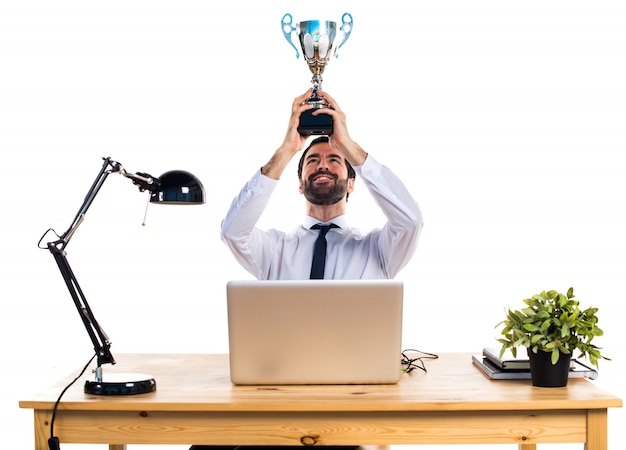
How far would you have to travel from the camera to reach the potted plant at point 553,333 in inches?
96.9

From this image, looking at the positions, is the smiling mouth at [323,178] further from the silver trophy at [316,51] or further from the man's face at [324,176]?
the silver trophy at [316,51]

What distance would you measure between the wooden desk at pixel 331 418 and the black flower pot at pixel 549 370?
0.09m

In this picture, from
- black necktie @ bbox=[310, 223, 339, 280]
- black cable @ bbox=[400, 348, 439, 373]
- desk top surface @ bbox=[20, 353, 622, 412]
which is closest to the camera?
desk top surface @ bbox=[20, 353, 622, 412]

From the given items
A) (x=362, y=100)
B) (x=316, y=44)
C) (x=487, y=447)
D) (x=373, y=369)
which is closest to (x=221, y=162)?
(x=362, y=100)

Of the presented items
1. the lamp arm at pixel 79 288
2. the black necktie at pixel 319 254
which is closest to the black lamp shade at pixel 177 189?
the lamp arm at pixel 79 288

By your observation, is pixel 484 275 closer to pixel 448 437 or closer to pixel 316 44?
pixel 316 44

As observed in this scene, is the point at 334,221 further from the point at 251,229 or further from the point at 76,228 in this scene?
the point at 76,228

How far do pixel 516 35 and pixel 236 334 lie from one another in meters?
2.75

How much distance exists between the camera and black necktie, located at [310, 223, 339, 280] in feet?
11.3

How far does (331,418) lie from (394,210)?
3.50 ft

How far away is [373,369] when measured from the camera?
97.3 inches

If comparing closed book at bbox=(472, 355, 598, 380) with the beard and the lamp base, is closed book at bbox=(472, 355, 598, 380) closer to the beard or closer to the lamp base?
the lamp base

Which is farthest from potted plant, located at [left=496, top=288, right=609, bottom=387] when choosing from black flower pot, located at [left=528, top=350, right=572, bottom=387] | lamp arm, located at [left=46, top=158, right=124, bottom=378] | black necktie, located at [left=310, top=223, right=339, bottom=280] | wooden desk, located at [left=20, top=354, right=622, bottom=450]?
lamp arm, located at [left=46, top=158, right=124, bottom=378]

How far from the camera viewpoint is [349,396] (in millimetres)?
2336
